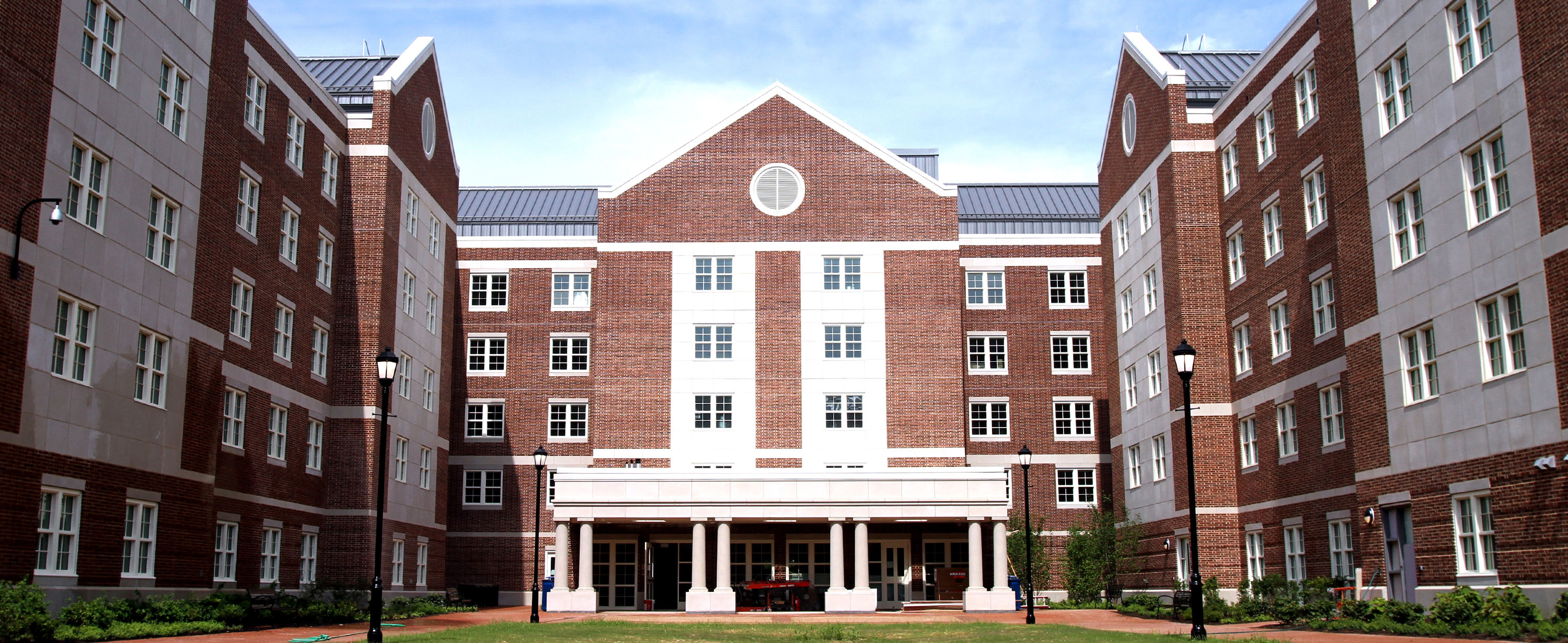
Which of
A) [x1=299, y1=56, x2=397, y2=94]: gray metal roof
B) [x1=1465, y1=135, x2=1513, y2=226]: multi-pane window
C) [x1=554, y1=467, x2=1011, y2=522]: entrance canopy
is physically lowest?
[x1=554, y1=467, x2=1011, y2=522]: entrance canopy

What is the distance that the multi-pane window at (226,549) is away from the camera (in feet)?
107

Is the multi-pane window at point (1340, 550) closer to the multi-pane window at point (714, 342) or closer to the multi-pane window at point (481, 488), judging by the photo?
the multi-pane window at point (714, 342)

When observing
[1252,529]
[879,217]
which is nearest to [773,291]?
[879,217]

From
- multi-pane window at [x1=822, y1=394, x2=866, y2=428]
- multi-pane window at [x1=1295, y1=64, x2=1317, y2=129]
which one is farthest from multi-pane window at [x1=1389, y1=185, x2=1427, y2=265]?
multi-pane window at [x1=822, y1=394, x2=866, y2=428]

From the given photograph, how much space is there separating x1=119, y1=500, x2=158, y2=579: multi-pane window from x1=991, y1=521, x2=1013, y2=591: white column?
24.9 metres

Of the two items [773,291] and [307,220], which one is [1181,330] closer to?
[773,291]

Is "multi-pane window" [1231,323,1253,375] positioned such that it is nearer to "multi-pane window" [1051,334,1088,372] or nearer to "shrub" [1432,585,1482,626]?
"multi-pane window" [1051,334,1088,372]

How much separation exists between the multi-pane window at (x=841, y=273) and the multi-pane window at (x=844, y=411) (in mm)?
4246

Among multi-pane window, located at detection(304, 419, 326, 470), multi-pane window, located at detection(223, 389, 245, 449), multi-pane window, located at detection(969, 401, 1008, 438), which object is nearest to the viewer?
multi-pane window, located at detection(223, 389, 245, 449)

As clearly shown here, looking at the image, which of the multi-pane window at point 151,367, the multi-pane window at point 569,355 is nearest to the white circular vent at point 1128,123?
the multi-pane window at point 569,355

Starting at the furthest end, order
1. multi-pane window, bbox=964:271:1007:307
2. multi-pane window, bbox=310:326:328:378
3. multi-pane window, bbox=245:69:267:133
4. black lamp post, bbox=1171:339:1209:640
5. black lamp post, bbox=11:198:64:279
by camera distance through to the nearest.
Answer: multi-pane window, bbox=964:271:1007:307 < multi-pane window, bbox=310:326:328:378 < multi-pane window, bbox=245:69:267:133 < black lamp post, bbox=11:198:64:279 < black lamp post, bbox=1171:339:1209:640

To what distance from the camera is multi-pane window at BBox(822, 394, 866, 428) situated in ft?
157

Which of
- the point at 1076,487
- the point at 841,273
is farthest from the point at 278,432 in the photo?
the point at 1076,487

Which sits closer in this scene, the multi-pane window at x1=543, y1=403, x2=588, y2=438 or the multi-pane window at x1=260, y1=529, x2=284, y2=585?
the multi-pane window at x1=260, y1=529, x2=284, y2=585
